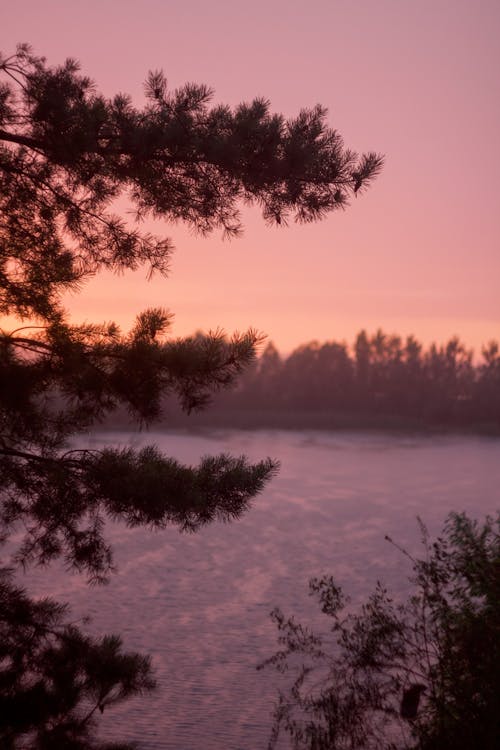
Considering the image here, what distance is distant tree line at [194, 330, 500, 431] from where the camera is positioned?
79.4 m

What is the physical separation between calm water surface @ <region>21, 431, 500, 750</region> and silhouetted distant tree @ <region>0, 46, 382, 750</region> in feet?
2.28

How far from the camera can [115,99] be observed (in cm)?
511

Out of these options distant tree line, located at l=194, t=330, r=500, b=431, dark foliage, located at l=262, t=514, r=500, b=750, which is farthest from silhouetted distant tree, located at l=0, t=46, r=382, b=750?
distant tree line, located at l=194, t=330, r=500, b=431

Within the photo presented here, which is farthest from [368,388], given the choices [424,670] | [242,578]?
[424,670]

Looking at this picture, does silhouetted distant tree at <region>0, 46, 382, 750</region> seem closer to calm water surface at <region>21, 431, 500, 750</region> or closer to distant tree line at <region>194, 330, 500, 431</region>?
calm water surface at <region>21, 431, 500, 750</region>

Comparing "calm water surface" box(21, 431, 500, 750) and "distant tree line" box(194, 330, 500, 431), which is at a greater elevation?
"distant tree line" box(194, 330, 500, 431)

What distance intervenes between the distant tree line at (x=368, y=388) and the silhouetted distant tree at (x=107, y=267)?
229ft

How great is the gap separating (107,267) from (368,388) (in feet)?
255

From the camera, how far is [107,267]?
A: 6.02m

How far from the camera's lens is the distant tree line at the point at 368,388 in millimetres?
79375

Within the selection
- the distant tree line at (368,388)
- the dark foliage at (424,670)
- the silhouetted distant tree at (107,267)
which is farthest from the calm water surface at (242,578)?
the distant tree line at (368,388)

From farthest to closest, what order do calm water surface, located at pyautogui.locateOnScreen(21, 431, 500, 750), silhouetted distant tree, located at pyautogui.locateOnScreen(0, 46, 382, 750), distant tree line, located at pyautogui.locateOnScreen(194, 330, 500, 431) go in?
distant tree line, located at pyautogui.locateOnScreen(194, 330, 500, 431) → calm water surface, located at pyautogui.locateOnScreen(21, 431, 500, 750) → silhouetted distant tree, located at pyautogui.locateOnScreen(0, 46, 382, 750)

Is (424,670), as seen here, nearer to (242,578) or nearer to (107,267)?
(107,267)

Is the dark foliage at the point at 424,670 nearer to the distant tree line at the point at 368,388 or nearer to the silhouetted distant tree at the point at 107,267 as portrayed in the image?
the silhouetted distant tree at the point at 107,267
